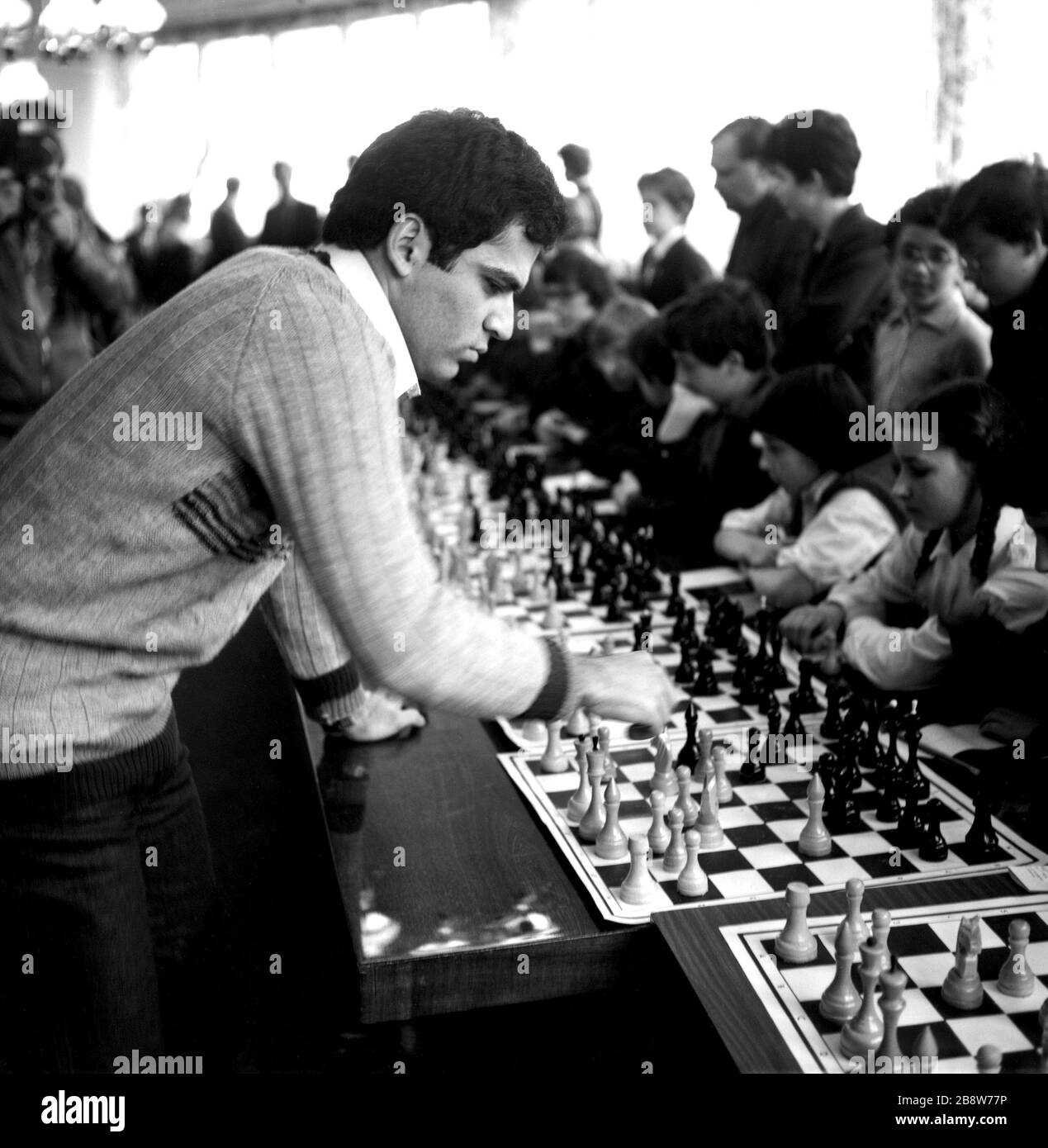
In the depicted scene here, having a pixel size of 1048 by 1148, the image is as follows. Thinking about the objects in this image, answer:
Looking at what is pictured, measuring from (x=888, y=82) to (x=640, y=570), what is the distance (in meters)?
5.07

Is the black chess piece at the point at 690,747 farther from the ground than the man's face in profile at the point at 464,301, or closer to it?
closer to it

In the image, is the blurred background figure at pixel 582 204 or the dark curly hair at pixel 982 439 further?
the blurred background figure at pixel 582 204

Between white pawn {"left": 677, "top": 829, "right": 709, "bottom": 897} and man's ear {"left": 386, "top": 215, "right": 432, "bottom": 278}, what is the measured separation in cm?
92

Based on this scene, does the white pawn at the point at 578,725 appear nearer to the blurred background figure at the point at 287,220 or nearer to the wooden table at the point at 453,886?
the wooden table at the point at 453,886

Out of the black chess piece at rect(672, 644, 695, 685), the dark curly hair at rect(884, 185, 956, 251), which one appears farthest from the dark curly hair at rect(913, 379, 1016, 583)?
the dark curly hair at rect(884, 185, 956, 251)

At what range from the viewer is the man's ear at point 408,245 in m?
1.47

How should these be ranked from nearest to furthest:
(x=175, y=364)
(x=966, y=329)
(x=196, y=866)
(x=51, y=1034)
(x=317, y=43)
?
(x=175, y=364) → (x=51, y=1034) → (x=196, y=866) → (x=966, y=329) → (x=317, y=43)

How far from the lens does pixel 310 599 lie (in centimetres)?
226

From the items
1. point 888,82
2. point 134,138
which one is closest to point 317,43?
point 134,138

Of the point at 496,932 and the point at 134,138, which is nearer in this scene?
the point at 496,932

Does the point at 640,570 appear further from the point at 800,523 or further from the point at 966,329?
the point at 966,329

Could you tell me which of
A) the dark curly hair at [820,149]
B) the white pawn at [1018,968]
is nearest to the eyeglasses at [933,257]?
the dark curly hair at [820,149]
